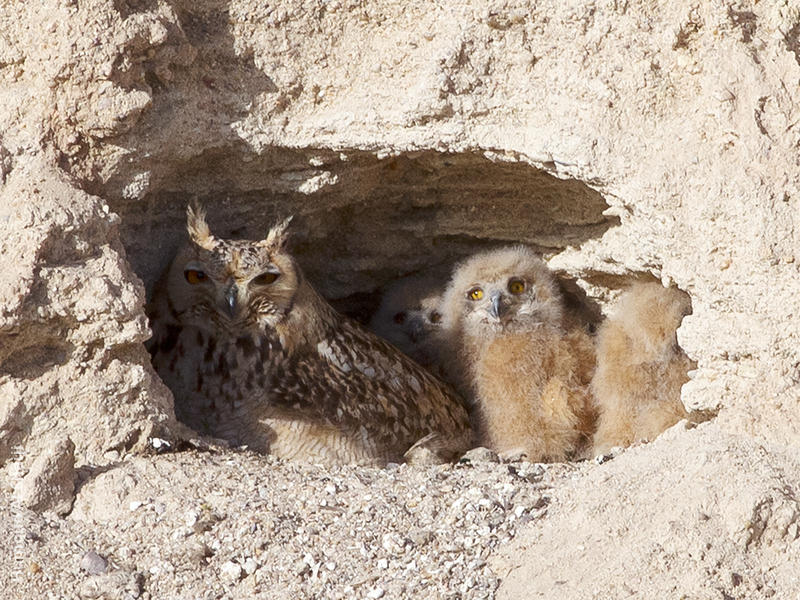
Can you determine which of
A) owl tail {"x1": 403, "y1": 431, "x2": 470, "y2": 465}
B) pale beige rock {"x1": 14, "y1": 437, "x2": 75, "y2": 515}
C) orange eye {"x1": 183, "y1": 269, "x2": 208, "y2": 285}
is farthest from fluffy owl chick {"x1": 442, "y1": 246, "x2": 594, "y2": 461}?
pale beige rock {"x1": 14, "y1": 437, "x2": 75, "y2": 515}

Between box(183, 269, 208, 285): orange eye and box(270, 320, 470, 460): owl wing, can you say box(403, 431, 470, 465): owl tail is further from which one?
box(183, 269, 208, 285): orange eye

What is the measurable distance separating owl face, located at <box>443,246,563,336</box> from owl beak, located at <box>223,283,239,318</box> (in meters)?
1.47

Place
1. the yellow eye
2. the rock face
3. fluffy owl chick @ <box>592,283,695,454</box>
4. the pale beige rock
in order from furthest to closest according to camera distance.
Answer: the yellow eye
fluffy owl chick @ <box>592,283,695,454</box>
the rock face
the pale beige rock

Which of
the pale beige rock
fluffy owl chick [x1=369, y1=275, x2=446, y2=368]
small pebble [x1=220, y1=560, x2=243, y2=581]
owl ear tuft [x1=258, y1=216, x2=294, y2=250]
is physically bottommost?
small pebble [x1=220, y1=560, x2=243, y2=581]

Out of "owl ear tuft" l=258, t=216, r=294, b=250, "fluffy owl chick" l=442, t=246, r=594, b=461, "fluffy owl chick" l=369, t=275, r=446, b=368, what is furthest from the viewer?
"fluffy owl chick" l=369, t=275, r=446, b=368

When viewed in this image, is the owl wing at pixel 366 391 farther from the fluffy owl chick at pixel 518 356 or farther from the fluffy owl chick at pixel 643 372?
the fluffy owl chick at pixel 643 372

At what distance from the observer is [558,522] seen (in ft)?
11.7

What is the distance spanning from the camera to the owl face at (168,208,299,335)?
474cm

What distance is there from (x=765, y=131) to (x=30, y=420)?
2877 mm

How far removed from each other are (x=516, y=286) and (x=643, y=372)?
Answer: 877 millimetres

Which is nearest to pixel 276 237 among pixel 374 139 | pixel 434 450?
pixel 374 139

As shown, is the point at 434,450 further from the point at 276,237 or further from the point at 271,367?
the point at 276,237

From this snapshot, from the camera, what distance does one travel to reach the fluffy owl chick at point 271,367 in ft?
15.8

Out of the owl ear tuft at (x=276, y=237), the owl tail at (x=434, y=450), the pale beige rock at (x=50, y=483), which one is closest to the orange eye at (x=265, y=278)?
the owl ear tuft at (x=276, y=237)
